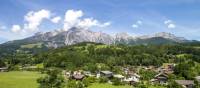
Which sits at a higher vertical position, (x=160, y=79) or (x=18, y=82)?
(x=18, y=82)

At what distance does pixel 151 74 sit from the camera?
118 meters

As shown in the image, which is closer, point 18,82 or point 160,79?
point 18,82

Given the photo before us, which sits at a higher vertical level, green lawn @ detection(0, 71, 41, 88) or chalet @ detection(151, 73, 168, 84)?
green lawn @ detection(0, 71, 41, 88)

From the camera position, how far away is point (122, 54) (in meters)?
196

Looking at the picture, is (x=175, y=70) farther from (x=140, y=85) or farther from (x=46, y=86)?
(x=46, y=86)

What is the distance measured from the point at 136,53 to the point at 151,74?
80.0 metres

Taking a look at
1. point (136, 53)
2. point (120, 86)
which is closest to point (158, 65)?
point (136, 53)

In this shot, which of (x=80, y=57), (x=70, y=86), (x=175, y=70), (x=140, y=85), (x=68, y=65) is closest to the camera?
(x=70, y=86)

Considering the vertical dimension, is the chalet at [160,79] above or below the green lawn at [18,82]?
below

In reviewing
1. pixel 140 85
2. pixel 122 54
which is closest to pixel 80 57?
pixel 122 54

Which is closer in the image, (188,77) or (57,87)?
(57,87)

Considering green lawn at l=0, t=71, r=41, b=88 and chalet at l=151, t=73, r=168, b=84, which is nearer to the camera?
green lawn at l=0, t=71, r=41, b=88

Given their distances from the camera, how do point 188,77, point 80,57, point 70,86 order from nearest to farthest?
point 70,86, point 188,77, point 80,57

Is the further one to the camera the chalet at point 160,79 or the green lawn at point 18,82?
the chalet at point 160,79
